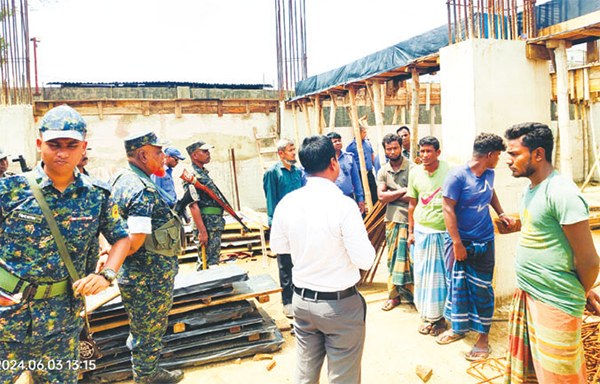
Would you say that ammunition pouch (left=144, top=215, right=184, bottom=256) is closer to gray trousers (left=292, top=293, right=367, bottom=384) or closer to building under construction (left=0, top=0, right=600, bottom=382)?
gray trousers (left=292, top=293, right=367, bottom=384)

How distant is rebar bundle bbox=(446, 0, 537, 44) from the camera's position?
174 inches

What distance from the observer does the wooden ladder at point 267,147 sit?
1097 centimetres

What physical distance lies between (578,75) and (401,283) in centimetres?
842

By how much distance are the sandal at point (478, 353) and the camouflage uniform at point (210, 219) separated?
3.49 metres

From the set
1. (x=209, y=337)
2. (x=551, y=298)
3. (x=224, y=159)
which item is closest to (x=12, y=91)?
(x=224, y=159)

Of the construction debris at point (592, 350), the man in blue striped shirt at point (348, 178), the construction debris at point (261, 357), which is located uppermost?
the man in blue striped shirt at point (348, 178)

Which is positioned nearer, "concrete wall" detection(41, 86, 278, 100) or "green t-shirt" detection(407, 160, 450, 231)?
"green t-shirt" detection(407, 160, 450, 231)

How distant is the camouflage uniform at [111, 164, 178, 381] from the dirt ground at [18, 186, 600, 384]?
482mm

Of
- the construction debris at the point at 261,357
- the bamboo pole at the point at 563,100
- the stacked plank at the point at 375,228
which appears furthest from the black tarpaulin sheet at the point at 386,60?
the construction debris at the point at 261,357

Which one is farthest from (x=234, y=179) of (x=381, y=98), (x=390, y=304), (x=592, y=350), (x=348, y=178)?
(x=592, y=350)

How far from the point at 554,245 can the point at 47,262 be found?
9.08ft

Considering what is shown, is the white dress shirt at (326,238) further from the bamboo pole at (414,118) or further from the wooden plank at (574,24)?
the bamboo pole at (414,118)

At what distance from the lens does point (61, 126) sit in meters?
2.12

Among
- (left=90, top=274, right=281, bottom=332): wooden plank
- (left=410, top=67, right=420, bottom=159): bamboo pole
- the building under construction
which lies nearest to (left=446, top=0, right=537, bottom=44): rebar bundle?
the building under construction
